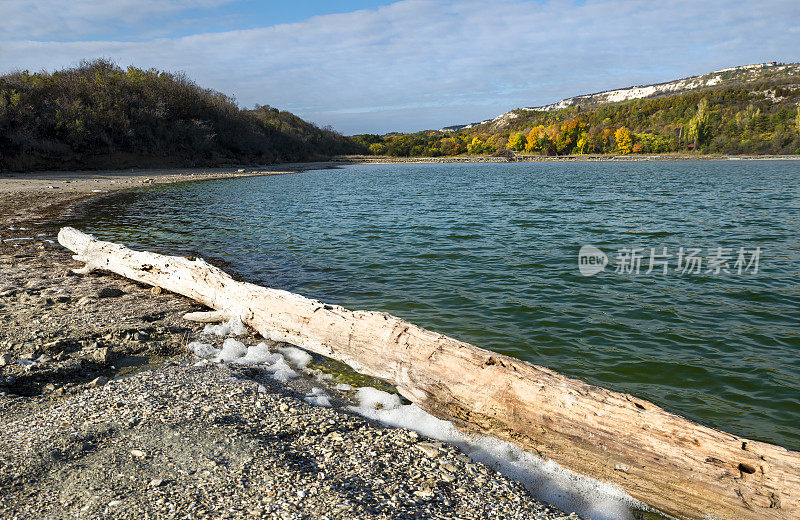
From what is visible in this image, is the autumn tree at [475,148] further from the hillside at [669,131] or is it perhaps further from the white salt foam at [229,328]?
the white salt foam at [229,328]

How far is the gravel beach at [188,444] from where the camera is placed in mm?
2883

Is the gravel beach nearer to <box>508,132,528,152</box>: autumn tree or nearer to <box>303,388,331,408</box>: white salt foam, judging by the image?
<box>303,388,331,408</box>: white salt foam

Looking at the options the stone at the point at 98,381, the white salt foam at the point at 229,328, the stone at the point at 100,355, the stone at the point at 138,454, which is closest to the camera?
the stone at the point at 138,454

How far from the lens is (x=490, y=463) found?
3945 mm

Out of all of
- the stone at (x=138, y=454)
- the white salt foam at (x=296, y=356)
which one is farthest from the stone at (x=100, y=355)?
the stone at (x=138, y=454)

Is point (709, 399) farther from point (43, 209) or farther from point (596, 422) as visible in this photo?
point (43, 209)

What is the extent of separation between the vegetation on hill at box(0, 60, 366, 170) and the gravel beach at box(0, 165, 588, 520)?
A: 118 feet

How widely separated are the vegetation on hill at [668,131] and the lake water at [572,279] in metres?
105

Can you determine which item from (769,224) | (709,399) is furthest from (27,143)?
(769,224)

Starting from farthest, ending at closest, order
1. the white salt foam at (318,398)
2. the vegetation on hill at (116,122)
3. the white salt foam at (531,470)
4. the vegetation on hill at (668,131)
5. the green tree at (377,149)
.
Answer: the green tree at (377,149)
the vegetation on hill at (668,131)
the vegetation on hill at (116,122)
the white salt foam at (318,398)
the white salt foam at (531,470)

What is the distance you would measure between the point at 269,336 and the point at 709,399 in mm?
5683

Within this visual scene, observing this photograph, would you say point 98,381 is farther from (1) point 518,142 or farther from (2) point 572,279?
(1) point 518,142

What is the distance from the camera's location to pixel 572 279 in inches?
390

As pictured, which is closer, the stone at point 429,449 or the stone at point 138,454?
the stone at point 138,454
